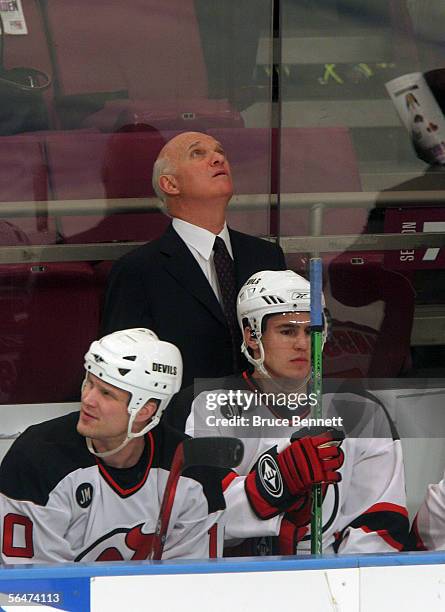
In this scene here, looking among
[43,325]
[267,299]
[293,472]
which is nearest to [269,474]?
[293,472]

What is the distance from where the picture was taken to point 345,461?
8.74 ft

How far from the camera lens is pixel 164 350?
268 cm

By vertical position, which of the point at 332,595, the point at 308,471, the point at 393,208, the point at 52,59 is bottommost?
the point at 332,595

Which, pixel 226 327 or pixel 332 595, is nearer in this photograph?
pixel 332 595

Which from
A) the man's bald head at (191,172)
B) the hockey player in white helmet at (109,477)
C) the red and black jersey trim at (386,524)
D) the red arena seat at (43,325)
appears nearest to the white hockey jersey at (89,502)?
the hockey player in white helmet at (109,477)

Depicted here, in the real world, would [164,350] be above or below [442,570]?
above

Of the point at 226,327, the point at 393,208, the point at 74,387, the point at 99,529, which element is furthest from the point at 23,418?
the point at 393,208

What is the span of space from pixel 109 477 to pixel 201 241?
1.84 feet

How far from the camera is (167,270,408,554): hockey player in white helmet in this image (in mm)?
2629

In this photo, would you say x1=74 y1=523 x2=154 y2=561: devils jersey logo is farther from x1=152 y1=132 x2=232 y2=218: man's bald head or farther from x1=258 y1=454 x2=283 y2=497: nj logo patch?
x1=152 y1=132 x2=232 y2=218: man's bald head

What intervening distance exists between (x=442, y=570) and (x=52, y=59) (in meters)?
1.42

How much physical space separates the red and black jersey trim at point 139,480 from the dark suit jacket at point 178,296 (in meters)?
0.19

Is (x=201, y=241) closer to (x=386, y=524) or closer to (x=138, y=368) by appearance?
(x=138, y=368)

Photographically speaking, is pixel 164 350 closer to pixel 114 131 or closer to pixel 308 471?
pixel 308 471
